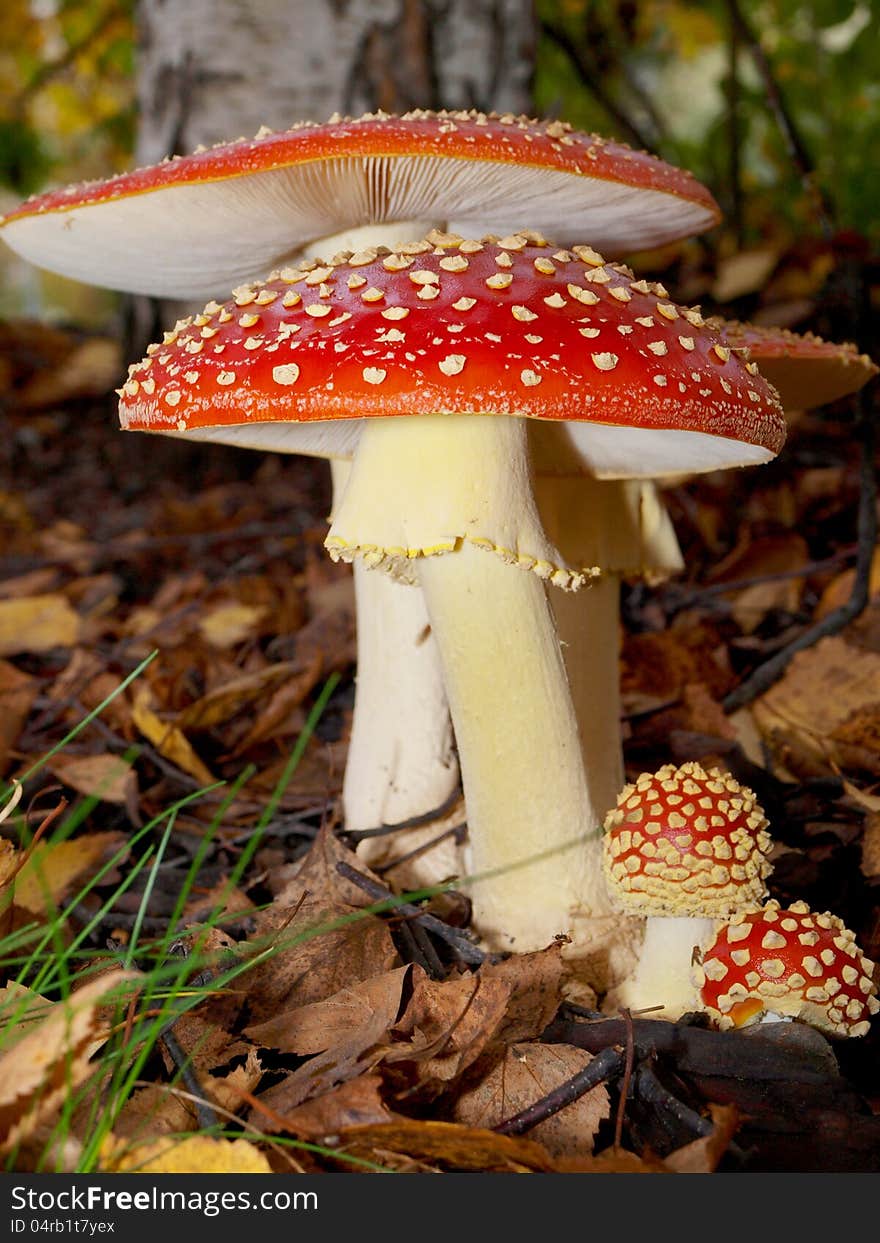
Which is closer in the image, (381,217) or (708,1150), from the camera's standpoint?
(708,1150)

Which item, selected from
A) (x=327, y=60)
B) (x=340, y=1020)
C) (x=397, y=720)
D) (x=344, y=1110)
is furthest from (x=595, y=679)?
(x=327, y=60)

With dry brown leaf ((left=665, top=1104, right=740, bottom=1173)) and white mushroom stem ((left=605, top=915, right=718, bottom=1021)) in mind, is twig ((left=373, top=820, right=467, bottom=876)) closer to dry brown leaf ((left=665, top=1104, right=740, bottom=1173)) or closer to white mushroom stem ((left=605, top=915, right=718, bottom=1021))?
white mushroom stem ((left=605, top=915, right=718, bottom=1021))

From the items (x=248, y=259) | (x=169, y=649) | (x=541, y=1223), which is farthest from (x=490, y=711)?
(x=169, y=649)

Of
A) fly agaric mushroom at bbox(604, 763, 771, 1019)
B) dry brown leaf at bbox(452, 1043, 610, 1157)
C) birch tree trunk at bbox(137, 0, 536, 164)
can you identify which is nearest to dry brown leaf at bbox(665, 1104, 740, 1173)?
dry brown leaf at bbox(452, 1043, 610, 1157)

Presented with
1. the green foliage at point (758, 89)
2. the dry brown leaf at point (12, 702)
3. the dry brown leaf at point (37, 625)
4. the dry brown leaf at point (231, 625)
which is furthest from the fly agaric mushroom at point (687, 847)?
the green foliage at point (758, 89)

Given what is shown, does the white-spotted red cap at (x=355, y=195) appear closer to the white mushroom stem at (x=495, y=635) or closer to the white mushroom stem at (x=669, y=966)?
the white mushroom stem at (x=495, y=635)

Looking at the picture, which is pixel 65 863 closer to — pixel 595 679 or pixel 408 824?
pixel 408 824
